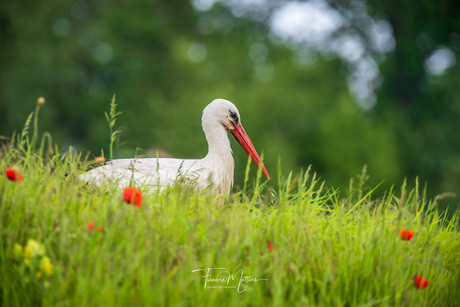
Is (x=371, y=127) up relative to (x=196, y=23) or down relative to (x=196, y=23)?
down

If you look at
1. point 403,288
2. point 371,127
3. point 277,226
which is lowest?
point 403,288

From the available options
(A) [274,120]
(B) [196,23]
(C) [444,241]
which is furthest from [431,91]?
(C) [444,241]

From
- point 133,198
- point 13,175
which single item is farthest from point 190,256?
point 13,175

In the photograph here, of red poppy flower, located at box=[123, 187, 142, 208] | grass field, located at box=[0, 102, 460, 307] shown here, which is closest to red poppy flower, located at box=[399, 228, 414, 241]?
grass field, located at box=[0, 102, 460, 307]

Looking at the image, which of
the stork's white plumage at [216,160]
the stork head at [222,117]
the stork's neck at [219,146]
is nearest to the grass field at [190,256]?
the stork's white plumage at [216,160]

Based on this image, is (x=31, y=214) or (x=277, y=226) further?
(x=277, y=226)

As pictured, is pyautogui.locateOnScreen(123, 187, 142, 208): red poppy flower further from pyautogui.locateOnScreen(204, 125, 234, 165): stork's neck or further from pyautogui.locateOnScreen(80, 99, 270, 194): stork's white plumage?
pyautogui.locateOnScreen(204, 125, 234, 165): stork's neck

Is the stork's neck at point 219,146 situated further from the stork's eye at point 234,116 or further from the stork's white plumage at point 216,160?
the stork's eye at point 234,116

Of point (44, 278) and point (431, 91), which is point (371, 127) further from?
point (44, 278)

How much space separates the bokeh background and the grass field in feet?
73.0

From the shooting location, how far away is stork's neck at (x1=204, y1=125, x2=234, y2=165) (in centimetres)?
618

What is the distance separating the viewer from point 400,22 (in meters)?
32.0

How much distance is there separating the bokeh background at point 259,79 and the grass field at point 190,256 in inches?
876

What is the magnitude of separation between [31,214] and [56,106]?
27.2 metres
